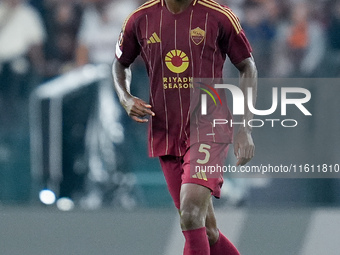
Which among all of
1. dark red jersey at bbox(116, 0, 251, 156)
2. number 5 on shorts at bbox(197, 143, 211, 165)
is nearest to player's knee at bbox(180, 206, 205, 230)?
number 5 on shorts at bbox(197, 143, 211, 165)

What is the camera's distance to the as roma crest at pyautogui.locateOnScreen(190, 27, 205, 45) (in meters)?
4.72

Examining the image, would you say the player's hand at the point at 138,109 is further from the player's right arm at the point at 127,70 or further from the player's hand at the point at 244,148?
the player's hand at the point at 244,148

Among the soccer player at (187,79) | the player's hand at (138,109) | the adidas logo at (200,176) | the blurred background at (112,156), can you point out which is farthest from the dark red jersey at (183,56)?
the blurred background at (112,156)

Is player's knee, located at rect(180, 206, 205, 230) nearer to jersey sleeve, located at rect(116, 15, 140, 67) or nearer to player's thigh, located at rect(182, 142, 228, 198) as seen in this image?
player's thigh, located at rect(182, 142, 228, 198)

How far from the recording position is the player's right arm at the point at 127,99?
15.5ft

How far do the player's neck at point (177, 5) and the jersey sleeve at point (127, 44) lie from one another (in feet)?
0.84

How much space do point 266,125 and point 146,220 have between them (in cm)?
126

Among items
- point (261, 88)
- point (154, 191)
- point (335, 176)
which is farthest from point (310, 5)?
point (154, 191)

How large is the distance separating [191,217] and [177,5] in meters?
1.22

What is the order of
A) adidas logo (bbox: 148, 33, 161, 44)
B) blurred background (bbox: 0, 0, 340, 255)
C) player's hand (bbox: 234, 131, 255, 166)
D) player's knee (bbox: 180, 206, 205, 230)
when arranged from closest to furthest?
player's knee (bbox: 180, 206, 205, 230) → player's hand (bbox: 234, 131, 255, 166) → adidas logo (bbox: 148, 33, 161, 44) → blurred background (bbox: 0, 0, 340, 255)

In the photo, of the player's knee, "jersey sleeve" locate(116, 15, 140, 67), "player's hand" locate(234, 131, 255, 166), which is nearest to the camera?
the player's knee

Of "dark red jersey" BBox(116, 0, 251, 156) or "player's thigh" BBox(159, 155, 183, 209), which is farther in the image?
"player's thigh" BBox(159, 155, 183, 209)

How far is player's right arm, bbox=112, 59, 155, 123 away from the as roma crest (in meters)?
0.46

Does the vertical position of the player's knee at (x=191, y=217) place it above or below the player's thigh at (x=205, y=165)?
below
